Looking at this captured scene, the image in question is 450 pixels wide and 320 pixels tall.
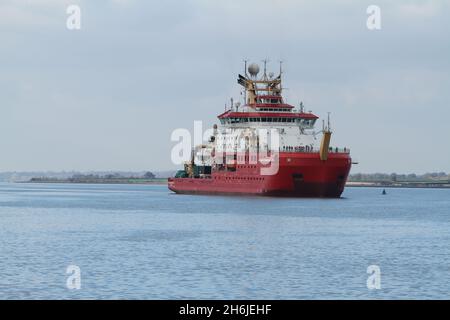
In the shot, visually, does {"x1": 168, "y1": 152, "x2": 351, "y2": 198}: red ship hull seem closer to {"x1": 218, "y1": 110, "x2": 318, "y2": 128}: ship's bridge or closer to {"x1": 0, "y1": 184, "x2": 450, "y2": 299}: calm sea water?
{"x1": 218, "y1": 110, "x2": 318, "y2": 128}: ship's bridge

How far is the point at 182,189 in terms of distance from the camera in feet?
411

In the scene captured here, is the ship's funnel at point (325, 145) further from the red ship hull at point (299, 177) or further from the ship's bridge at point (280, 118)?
the ship's bridge at point (280, 118)

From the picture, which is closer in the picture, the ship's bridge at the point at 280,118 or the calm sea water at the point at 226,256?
the calm sea water at the point at 226,256

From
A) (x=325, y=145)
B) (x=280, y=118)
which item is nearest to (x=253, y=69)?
(x=280, y=118)

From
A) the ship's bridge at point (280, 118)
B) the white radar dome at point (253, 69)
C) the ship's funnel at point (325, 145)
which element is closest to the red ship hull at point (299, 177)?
the ship's funnel at point (325, 145)

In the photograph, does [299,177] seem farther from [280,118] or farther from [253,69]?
[253,69]

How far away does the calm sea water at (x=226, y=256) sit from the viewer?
32875 mm

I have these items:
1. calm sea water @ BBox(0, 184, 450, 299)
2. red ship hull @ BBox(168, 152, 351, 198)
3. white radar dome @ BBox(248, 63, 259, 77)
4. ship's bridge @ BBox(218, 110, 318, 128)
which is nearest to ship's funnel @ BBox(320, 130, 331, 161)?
red ship hull @ BBox(168, 152, 351, 198)

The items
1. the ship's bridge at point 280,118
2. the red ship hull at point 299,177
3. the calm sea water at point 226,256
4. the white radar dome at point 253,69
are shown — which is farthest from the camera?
the white radar dome at point 253,69

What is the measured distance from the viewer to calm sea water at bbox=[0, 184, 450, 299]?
108 feet

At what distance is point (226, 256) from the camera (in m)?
43.2

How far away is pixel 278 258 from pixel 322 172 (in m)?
47.9
